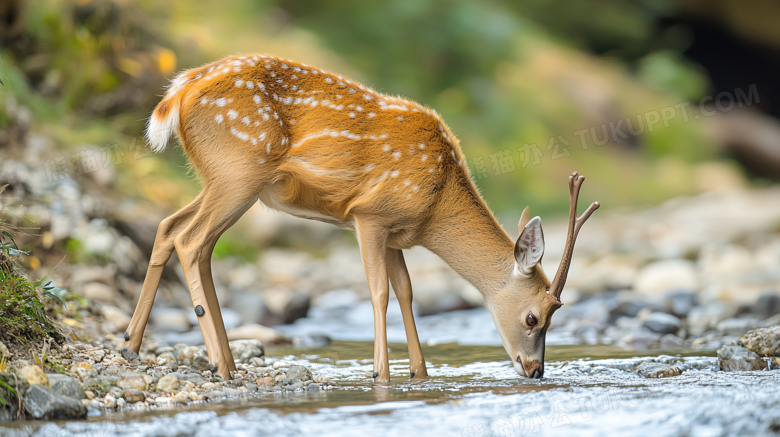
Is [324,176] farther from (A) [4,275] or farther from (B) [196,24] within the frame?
(B) [196,24]

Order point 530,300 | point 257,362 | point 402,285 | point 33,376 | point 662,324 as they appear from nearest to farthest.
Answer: point 33,376 → point 530,300 → point 257,362 → point 402,285 → point 662,324

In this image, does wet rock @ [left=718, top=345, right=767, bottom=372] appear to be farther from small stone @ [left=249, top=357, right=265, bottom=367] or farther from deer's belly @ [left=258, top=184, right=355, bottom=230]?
small stone @ [left=249, top=357, right=265, bottom=367]

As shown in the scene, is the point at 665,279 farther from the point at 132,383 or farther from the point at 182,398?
the point at 132,383

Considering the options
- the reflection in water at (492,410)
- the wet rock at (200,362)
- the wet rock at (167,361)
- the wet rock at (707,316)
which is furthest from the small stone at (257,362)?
the wet rock at (707,316)

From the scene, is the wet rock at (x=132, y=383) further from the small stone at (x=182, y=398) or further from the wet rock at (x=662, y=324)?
the wet rock at (x=662, y=324)

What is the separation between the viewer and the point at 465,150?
713 inches

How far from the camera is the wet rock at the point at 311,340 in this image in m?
6.97

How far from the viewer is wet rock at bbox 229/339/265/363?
18.2 feet

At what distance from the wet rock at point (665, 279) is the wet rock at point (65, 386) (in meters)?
7.52

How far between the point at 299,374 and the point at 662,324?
4.06 meters

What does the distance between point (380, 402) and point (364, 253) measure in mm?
1396

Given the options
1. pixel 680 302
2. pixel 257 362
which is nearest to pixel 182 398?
pixel 257 362

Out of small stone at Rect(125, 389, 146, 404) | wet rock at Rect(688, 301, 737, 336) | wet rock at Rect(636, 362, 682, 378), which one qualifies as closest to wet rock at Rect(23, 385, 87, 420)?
small stone at Rect(125, 389, 146, 404)

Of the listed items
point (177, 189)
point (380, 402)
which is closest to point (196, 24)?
point (177, 189)
